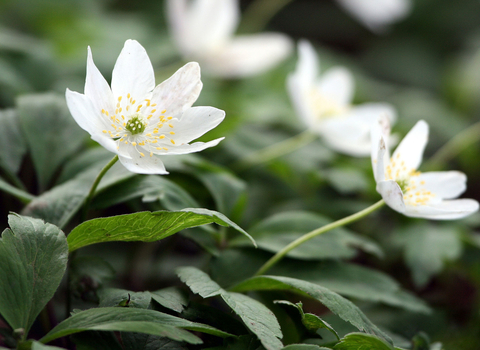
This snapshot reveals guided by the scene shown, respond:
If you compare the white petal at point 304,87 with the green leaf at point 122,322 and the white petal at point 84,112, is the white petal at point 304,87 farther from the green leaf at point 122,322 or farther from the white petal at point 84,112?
the green leaf at point 122,322

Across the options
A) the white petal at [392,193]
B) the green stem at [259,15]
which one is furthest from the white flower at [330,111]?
the green stem at [259,15]

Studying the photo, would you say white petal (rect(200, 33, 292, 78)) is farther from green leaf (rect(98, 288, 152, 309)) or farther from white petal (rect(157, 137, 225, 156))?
green leaf (rect(98, 288, 152, 309))

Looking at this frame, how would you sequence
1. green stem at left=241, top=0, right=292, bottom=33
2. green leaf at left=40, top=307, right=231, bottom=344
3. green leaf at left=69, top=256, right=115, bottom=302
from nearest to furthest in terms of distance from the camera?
green leaf at left=40, top=307, right=231, bottom=344 → green leaf at left=69, top=256, right=115, bottom=302 → green stem at left=241, top=0, right=292, bottom=33

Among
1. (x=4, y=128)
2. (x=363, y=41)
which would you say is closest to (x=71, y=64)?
(x=4, y=128)

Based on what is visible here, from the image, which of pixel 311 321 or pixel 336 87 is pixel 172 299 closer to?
pixel 311 321

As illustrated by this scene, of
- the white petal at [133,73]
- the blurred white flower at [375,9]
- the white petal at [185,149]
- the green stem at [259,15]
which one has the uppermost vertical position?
the blurred white flower at [375,9]

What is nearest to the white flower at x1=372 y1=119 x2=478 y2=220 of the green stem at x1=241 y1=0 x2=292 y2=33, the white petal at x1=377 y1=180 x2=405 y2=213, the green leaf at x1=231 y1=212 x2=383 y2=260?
the white petal at x1=377 y1=180 x2=405 y2=213
